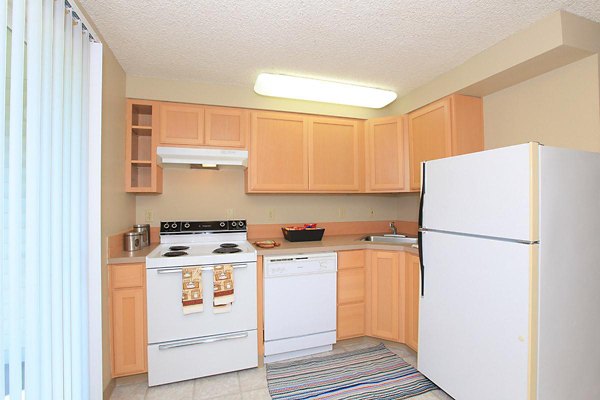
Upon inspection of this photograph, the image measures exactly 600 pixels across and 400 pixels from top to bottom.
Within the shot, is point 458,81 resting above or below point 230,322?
above

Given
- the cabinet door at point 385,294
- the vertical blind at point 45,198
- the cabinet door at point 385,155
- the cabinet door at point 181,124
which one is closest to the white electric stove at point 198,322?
the vertical blind at point 45,198

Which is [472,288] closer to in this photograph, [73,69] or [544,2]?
[544,2]

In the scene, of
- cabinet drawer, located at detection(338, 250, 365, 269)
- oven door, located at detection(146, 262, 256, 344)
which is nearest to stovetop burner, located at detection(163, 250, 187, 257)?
oven door, located at detection(146, 262, 256, 344)

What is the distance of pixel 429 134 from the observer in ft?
8.83

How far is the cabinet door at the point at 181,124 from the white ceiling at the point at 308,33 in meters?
0.27

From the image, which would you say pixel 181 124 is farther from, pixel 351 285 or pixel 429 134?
pixel 429 134

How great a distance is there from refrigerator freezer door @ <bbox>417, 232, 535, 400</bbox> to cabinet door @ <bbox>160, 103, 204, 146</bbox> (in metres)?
2.11

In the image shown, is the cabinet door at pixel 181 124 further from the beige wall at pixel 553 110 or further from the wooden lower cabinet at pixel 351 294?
the beige wall at pixel 553 110

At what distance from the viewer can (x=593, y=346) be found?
1.58 m

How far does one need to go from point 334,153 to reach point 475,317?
1.91m

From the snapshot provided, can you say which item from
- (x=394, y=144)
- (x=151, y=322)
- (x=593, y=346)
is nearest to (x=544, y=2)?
(x=394, y=144)

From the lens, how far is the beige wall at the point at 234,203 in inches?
110

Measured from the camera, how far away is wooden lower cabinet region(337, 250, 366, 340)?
2.56 meters

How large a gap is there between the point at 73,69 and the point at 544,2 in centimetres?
260
